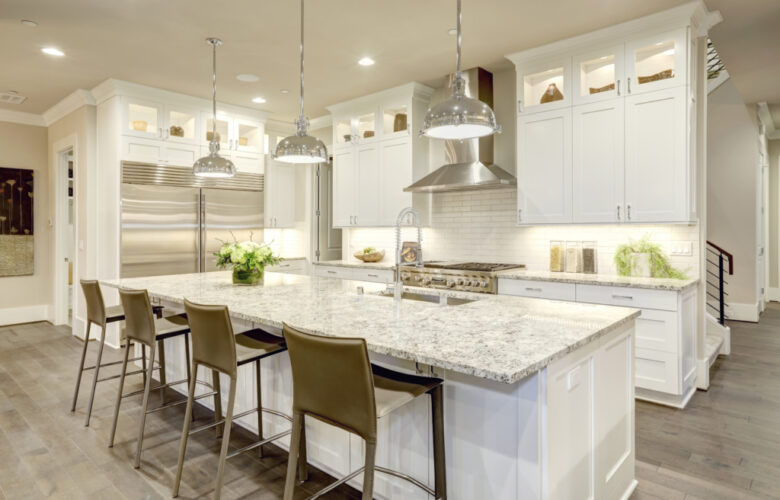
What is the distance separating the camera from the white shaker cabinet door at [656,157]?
3420 millimetres

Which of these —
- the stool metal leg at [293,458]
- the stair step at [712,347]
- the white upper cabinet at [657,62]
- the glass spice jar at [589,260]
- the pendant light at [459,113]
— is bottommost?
the stair step at [712,347]

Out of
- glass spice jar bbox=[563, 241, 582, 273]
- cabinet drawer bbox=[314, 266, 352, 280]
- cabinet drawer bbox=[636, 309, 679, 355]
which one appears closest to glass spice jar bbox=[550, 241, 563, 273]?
glass spice jar bbox=[563, 241, 582, 273]

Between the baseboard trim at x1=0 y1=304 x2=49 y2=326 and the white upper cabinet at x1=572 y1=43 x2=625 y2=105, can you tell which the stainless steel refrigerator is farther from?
the white upper cabinet at x1=572 y1=43 x2=625 y2=105

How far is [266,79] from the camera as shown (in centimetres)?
483

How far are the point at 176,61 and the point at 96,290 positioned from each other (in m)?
2.33

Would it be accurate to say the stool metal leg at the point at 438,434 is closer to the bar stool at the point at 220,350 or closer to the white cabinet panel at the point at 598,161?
the bar stool at the point at 220,350

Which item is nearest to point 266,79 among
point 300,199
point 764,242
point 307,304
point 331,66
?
point 331,66

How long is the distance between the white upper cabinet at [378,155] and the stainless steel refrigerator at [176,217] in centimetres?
129

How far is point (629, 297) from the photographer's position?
340cm

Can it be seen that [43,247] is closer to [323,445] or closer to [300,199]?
[300,199]

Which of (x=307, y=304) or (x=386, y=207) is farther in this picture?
(x=386, y=207)

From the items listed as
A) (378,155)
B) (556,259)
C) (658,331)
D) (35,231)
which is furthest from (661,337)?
(35,231)

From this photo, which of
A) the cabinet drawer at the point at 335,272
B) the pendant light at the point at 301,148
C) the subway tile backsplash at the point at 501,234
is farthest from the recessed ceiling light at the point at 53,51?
the subway tile backsplash at the point at 501,234

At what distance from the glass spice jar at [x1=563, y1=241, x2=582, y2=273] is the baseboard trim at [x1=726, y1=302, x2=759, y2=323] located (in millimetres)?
3923
